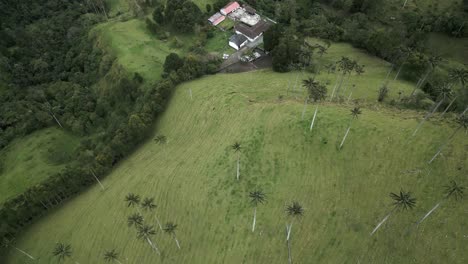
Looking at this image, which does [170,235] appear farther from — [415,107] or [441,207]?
[415,107]

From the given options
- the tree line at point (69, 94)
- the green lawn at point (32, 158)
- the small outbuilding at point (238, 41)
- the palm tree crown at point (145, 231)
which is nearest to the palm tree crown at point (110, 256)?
the palm tree crown at point (145, 231)

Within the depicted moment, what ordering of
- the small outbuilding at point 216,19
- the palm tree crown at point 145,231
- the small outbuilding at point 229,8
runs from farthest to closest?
1. the small outbuilding at point 229,8
2. the small outbuilding at point 216,19
3. the palm tree crown at point 145,231

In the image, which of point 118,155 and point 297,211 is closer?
point 297,211

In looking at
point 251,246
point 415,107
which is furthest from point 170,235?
point 415,107

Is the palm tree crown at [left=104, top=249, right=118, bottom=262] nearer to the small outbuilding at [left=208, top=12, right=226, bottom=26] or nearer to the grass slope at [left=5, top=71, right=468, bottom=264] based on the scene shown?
the grass slope at [left=5, top=71, right=468, bottom=264]

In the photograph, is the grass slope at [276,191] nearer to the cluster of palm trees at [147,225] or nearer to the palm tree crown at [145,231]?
the cluster of palm trees at [147,225]

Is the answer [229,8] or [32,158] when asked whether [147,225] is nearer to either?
[32,158]
